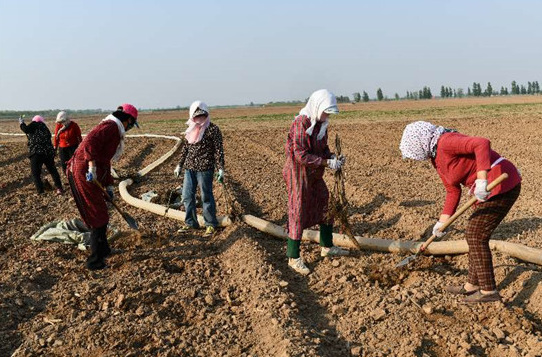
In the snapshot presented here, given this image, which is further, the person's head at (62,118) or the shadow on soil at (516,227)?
the person's head at (62,118)

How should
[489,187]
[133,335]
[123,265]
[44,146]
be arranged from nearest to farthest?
[489,187] < [133,335] < [123,265] < [44,146]

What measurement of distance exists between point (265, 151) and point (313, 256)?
8679 millimetres

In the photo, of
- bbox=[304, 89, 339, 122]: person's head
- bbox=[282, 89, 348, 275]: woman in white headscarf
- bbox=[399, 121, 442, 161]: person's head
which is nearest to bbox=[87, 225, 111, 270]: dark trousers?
bbox=[282, 89, 348, 275]: woman in white headscarf

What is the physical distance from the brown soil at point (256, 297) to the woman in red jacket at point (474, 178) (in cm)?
31

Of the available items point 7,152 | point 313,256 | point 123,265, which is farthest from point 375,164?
point 7,152

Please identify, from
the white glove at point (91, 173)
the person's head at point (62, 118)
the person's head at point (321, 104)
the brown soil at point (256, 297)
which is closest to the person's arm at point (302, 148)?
the person's head at point (321, 104)

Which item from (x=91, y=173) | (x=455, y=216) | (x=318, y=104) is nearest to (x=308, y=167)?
(x=318, y=104)

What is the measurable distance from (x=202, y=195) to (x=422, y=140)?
2.93m

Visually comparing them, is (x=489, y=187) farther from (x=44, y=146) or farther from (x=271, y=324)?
(x=44, y=146)

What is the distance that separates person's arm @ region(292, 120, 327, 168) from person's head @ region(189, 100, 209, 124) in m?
1.53

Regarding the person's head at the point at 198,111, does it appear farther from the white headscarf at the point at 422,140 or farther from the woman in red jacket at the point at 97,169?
the white headscarf at the point at 422,140

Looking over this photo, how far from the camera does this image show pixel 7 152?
14695mm

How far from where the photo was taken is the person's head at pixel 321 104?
3865mm

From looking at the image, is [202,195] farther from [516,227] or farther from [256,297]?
[516,227]
